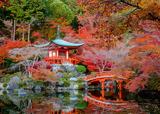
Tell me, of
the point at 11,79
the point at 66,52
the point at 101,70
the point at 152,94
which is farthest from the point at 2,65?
the point at 152,94

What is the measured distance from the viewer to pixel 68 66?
115 ft

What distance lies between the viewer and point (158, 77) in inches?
954

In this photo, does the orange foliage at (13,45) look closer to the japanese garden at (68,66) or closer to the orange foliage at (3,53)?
the japanese garden at (68,66)

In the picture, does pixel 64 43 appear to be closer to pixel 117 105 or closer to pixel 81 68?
Answer: pixel 81 68

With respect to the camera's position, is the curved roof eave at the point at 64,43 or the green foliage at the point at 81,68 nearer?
the green foliage at the point at 81,68

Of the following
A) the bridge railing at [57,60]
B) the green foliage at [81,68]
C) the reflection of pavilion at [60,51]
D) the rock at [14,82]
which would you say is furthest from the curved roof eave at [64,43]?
the rock at [14,82]

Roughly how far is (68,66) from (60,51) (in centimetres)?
274

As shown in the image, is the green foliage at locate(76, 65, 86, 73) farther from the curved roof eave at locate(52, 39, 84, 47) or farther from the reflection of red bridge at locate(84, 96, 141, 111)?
the reflection of red bridge at locate(84, 96, 141, 111)

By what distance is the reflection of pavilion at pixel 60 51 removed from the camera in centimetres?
3577

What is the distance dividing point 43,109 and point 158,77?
8814 millimetres

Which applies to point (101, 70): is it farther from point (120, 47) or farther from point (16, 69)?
point (16, 69)

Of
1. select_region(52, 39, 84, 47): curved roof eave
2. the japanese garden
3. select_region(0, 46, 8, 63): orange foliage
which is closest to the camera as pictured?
the japanese garden

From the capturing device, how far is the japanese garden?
20734mm

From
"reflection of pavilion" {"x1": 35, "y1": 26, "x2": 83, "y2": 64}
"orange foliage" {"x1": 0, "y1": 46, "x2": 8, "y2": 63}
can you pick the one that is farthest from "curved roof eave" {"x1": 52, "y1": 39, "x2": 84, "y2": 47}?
"orange foliage" {"x1": 0, "y1": 46, "x2": 8, "y2": 63}
